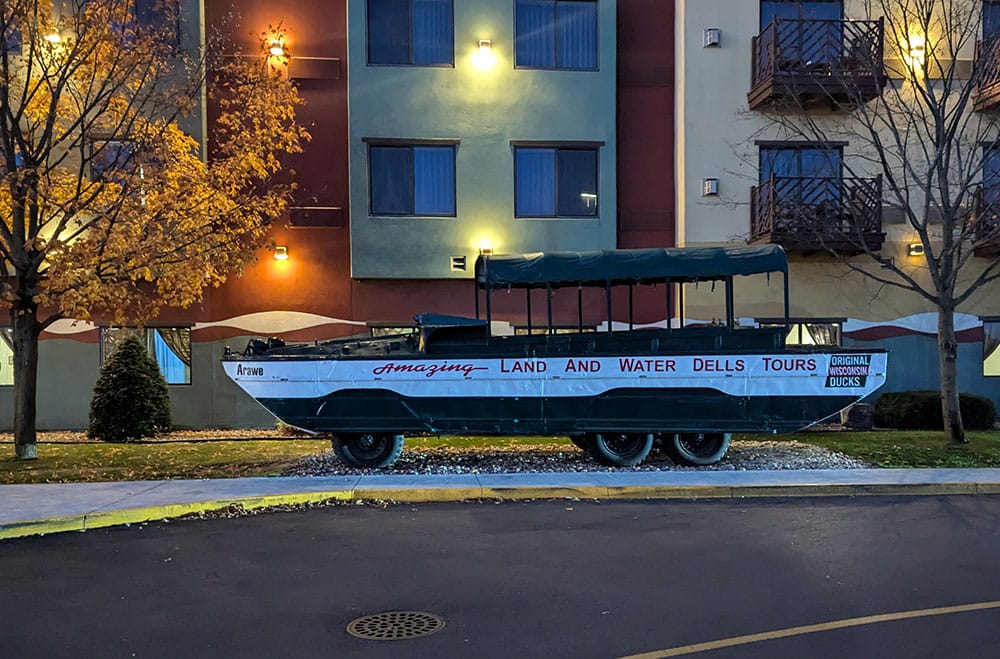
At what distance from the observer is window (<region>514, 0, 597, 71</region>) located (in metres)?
18.5

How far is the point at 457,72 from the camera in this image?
18156mm

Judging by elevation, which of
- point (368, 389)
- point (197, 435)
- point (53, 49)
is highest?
point (53, 49)

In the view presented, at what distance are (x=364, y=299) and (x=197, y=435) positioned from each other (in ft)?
14.9

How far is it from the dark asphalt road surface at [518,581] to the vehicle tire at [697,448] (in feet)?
8.37

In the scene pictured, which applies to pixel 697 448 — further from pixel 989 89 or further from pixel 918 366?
pixel 989 89

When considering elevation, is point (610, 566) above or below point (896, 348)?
below

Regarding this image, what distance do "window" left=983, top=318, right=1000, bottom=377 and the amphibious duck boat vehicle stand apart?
9.48 m

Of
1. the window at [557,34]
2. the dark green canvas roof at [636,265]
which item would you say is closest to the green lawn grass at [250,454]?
the dark green canvas roof at [636,265]

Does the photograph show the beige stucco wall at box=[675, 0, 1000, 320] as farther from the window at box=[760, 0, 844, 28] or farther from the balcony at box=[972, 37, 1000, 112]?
the balcony at box=[972, 37, 1000, 112]

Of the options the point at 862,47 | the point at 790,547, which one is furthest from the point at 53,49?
the point at 862,47

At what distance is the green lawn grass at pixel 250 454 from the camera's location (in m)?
11.5

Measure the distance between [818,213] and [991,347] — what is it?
18.7 ft

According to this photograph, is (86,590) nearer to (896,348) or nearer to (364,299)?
(364,299)

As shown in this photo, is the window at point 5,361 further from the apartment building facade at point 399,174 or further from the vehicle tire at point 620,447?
the vehicle tire at point 620,447
